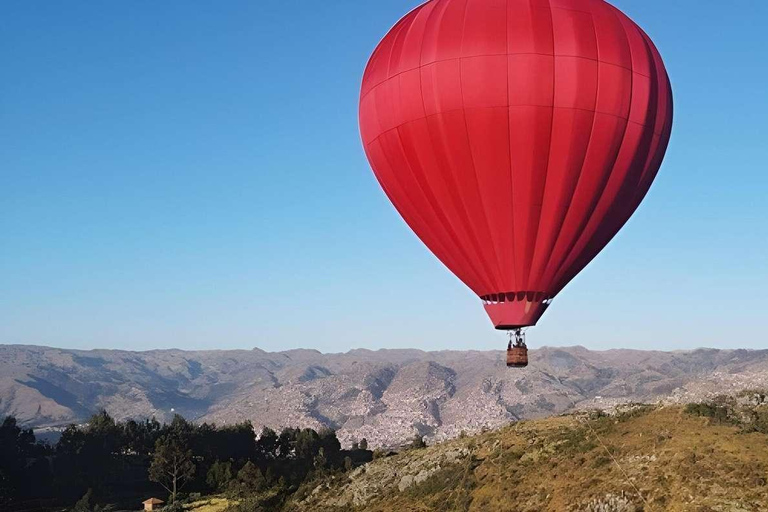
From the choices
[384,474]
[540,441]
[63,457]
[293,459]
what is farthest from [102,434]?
[540,441]

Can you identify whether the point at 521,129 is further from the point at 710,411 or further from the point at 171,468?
the point at 171,468

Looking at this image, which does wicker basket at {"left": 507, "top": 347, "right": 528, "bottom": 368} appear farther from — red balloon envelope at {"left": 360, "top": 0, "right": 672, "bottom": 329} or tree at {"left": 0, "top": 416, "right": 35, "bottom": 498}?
tree at {"left": 0, "top": 416, "right": 35, "bottom": 498}

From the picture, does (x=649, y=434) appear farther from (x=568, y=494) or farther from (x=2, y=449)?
(x=2, y=449)

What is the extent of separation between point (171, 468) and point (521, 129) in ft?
214

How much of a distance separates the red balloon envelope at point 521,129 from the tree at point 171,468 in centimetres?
5714

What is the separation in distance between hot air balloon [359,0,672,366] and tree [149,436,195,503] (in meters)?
56.9

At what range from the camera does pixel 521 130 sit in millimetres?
28250

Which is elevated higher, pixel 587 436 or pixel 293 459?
pixel 587 436

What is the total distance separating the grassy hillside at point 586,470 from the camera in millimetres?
34394

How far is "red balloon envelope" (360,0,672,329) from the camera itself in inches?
1105

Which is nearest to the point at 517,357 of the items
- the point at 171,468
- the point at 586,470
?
the point at 586,470

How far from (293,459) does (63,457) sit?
30.5 m

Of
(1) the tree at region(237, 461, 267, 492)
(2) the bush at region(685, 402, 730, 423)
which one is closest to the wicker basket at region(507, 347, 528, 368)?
(2) the bush at region(685, 402, 730, 423)

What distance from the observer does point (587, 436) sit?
4844 cm
